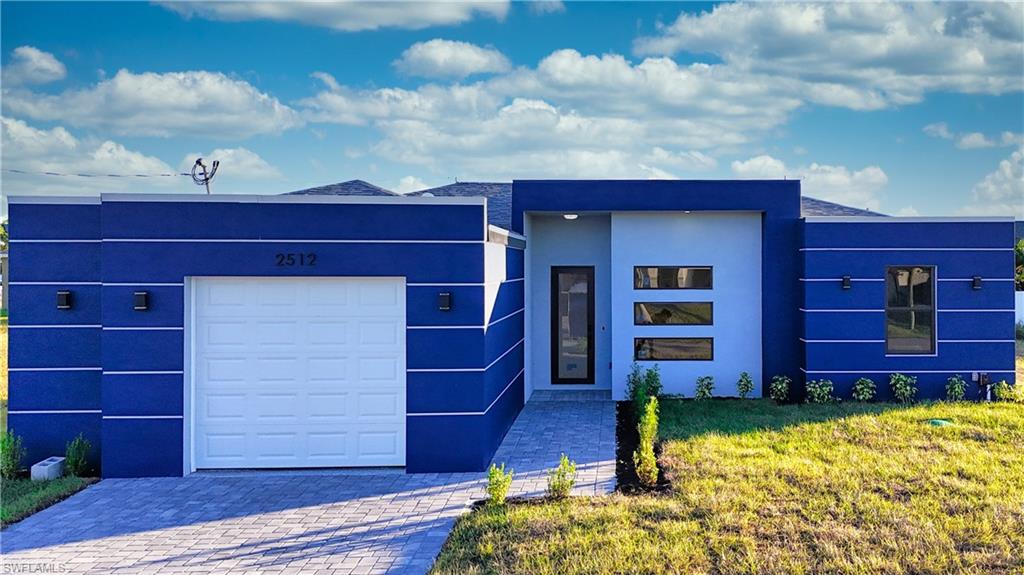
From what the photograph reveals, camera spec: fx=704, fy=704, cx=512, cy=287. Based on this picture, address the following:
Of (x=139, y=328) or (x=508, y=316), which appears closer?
(x=139, y=328)

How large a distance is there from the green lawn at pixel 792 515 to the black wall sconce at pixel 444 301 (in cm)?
242

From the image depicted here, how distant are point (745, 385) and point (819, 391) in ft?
4.06

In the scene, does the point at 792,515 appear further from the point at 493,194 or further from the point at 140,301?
the point at 493,194

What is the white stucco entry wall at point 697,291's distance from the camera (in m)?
13.0

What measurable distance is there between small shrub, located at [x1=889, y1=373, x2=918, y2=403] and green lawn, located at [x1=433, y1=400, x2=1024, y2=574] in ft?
7.40

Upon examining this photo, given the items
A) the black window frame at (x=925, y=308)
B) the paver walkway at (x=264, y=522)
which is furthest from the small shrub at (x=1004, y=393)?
the paver walkway at (x=264, y=522)

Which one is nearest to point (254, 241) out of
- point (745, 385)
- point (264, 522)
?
point (264, 522)

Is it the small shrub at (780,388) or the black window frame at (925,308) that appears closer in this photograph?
the black window frame at (925,308)

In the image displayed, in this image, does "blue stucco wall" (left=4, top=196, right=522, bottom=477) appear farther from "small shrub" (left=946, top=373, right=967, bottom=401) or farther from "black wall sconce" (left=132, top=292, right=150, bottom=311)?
"small shrub" (left=946, top=373, right=967, bottom=401)

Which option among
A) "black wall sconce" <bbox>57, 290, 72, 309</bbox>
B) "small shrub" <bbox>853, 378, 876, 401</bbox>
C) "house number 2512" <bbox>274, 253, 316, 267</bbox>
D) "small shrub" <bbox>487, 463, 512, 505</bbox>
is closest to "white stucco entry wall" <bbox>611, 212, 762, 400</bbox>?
"small shrub" <bbox>853, 378, 876, 401</bbox>

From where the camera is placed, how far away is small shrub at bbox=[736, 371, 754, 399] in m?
12.7

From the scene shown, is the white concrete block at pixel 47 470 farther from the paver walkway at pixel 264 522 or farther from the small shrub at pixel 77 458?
the paver walkway at pixel 264 522

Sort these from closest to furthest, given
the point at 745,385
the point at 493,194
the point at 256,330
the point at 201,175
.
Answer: the point at 256,330
the point at 201,175
the point at 745,385
the point at 493,194

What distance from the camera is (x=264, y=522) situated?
21.5 ft
